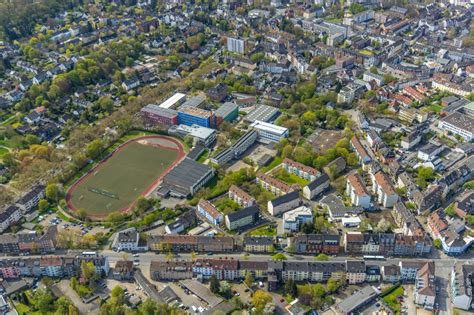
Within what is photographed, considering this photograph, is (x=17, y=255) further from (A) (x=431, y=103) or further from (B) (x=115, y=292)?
(A) (x=431, y=103)

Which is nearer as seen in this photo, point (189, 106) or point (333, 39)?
point (189, 106)

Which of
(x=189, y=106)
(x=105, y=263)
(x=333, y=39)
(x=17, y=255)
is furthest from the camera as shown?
(x=333, y=39)

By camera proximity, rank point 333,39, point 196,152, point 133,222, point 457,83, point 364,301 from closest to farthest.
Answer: point 364,301 < point 133,222 < point 196,152 < point 457,83 < point 333,39

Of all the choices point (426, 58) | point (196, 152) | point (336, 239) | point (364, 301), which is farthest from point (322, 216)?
point (426, 58)

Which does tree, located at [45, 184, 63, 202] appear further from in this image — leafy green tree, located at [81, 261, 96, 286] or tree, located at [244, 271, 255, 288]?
tree, located at [244, 271, 255, 288]

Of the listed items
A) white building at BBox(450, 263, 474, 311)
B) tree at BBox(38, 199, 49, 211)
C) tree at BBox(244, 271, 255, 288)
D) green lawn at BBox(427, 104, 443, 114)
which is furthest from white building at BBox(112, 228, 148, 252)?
green lawn at BBox(427, 104, 443, 114)
